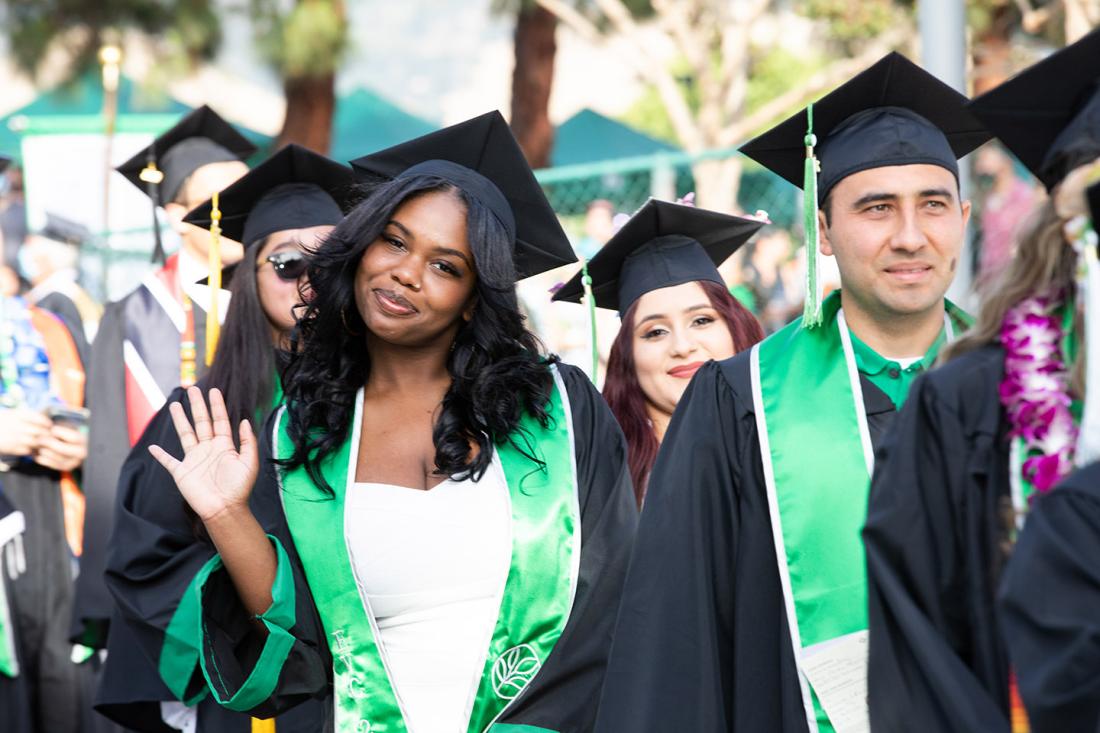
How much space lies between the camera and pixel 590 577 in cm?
341

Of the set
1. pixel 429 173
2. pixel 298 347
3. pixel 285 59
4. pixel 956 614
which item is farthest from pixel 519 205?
pixel 285 59

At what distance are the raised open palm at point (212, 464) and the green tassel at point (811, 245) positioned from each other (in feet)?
3.96

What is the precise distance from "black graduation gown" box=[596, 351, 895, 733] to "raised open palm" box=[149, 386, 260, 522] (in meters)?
0.82

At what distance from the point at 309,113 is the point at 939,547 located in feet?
40.4

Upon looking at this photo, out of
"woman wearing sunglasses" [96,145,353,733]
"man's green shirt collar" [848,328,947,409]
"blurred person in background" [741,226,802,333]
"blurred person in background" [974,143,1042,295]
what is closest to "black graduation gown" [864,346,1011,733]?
"man's green shirt collar" [848,328,947,409]

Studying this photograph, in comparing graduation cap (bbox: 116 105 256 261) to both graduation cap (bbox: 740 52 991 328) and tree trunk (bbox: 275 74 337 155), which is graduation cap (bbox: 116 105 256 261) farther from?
tree trunk (bbox: 275 74 337 155)

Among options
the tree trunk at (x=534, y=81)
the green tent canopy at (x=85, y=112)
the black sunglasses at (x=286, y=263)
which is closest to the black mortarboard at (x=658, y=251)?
the black sunglasses at (x=286, y=263)

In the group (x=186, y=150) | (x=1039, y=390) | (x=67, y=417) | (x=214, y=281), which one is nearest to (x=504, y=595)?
(x=1039, y=390)

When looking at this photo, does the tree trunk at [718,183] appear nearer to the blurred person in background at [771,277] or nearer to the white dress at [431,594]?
the blurred person in background at [771,277]

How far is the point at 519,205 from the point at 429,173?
35cm

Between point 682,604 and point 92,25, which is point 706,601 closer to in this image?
point 682,604

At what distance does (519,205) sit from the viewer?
3.85m

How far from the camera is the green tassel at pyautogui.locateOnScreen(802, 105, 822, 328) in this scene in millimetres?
3479

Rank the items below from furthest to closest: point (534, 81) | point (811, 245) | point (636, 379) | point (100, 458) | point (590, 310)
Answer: point (534, 81) < point (100, 458) < point (590, 310) < point (636, 379) < point (811, 245)
